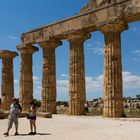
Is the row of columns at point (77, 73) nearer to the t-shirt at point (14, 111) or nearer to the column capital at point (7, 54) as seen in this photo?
the column capital at point (7, 54)

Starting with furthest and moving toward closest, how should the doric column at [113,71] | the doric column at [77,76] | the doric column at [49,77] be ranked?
1. the doric column at [49,77]
2. the doric column at [77,76]
3. the doric column at [113,71]

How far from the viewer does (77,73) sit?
1083 inches

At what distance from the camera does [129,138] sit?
39.3ft

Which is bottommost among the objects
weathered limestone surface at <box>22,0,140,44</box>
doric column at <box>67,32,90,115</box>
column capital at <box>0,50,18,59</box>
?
doric column at <box>67,32,90,115</box>

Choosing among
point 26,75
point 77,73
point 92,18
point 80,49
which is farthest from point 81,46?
point 26,75

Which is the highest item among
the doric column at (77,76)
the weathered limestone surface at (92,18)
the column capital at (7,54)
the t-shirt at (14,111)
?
the weathered limestone surface at (92,18)

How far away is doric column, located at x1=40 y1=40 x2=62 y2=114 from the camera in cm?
3016

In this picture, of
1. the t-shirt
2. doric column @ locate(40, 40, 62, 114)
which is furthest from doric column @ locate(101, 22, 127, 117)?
the t-shirt

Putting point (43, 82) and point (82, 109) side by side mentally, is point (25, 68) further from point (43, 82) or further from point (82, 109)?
point (82, 109)

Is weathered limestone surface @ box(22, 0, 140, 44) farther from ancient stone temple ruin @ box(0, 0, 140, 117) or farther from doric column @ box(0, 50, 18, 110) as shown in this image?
doric column @ box(0, 50, 18, 110)

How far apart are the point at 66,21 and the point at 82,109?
758 centimetres

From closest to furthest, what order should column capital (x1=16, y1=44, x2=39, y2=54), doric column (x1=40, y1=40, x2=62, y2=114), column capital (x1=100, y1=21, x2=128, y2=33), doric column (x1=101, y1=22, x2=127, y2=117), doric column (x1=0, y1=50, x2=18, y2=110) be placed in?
doric column (x1=101, y1=22, x2=127, y2=117) < column capital (x1=100, y1=21, x2=128, y2=33) < doric column (x1=40, y1=40, x2=62, y2=114) < column capital (x1=16, y1=44, x2=39, y2=54) < doric column (x1=0, y1=50, x2=18, y2=110)

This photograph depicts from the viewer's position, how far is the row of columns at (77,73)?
78.7 feet

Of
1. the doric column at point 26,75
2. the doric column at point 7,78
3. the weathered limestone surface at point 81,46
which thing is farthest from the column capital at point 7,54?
the weathered limestone surface at point 81,46
